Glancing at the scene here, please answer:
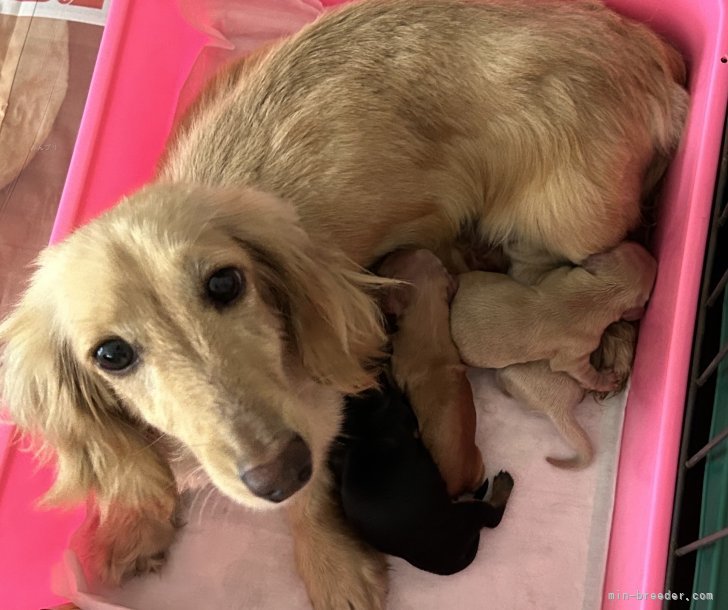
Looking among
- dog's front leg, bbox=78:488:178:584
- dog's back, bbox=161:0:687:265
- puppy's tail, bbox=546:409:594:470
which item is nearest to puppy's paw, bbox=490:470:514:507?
puppy's tail, bbox=546:409:594:470

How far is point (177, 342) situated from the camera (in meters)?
1.32

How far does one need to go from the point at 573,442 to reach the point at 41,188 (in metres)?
1.88

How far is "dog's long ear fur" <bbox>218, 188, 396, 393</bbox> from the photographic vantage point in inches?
60.9

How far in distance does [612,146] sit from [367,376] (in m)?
0.81

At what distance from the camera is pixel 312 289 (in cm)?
158

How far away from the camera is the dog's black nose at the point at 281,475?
1.25m

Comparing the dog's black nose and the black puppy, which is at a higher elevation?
the dog's black nose

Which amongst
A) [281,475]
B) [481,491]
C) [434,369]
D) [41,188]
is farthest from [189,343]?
[41,188]

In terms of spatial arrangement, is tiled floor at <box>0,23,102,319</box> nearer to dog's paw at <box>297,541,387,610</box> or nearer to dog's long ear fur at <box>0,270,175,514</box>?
dog's long ear fur at <box>0,270,175,514</box>

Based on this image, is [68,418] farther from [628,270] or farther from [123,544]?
[628,270]

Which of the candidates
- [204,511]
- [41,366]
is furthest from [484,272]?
[41,366]

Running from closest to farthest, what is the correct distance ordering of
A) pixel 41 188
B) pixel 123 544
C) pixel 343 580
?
pixel 343 580
pixel 123 544
pixel 41 188

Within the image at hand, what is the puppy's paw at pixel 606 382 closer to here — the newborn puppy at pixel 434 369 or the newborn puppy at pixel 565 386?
the newborn puppy at pixel 565 386

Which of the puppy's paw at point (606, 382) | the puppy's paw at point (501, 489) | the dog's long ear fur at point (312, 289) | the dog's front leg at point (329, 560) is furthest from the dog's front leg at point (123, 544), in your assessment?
the puppy's paw at point (606, 382)
